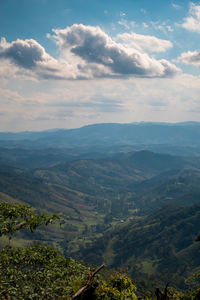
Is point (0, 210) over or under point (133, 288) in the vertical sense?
over

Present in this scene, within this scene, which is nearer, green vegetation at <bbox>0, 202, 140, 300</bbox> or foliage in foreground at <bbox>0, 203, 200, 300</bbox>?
foliage in foreground at <bbox>0, 203, 200, 300</bbox>

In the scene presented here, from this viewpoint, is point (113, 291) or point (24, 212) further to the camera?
point (24, 212)

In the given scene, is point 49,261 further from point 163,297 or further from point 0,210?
point 163,297

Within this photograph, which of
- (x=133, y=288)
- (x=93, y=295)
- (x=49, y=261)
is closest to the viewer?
(x=93, y=295)

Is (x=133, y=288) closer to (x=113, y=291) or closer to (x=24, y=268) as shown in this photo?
(x=113, y=291)

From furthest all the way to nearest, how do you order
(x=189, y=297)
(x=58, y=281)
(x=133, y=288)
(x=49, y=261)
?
(x=49, y=261) < (x=58, y=281) < (x=189, y=297) < (x=133, y=288)

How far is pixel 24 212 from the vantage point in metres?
18.1

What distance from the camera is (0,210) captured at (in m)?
18.2

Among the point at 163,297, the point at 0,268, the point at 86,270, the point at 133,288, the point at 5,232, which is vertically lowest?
the point at 86,270

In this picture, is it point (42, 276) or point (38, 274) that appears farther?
point (38, 274)

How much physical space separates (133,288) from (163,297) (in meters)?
3.44

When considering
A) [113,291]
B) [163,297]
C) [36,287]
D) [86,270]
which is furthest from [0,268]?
[163,297]

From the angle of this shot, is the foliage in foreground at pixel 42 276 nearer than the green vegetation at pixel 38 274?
Yes

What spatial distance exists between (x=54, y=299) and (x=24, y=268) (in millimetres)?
6672
